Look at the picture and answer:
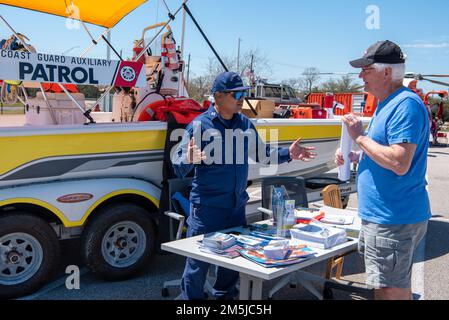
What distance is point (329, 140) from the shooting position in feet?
21.5

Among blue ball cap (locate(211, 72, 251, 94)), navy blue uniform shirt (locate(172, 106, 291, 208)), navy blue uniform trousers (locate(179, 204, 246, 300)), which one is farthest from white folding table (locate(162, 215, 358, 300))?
blue ball cap (locate(211, 72, 251, 94))

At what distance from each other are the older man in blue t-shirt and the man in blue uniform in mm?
919

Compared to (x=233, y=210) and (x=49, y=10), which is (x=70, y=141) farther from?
(x=49, y=10)

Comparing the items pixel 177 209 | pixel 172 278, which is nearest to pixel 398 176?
pixel 177 209

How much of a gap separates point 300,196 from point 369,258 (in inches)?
75.3

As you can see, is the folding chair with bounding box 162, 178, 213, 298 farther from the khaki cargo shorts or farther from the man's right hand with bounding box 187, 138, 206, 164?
the khaki cargo shorts

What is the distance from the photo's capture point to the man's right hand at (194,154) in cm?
304

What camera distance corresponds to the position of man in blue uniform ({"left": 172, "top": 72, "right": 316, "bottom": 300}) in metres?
3.30

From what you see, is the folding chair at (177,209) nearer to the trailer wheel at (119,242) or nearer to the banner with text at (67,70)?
the trailer wheel at (119,242)

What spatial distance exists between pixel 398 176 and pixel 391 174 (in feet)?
0.12

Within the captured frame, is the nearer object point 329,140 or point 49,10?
point 49,10

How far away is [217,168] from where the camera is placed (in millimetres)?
3305
